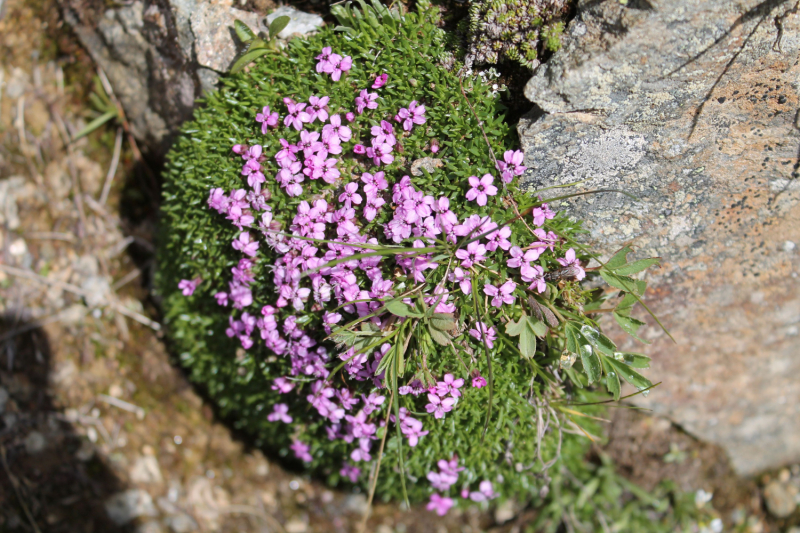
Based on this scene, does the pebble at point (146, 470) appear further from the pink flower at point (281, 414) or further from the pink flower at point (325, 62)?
the pink flower at point (325, 62)

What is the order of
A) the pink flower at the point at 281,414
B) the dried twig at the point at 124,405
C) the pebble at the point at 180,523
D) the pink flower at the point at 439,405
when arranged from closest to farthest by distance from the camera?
the pink flower at the point at 439,405
the pink flower at the point at 281,414
the pebble at the point at 180,523
the dried twig at the point at 124,405

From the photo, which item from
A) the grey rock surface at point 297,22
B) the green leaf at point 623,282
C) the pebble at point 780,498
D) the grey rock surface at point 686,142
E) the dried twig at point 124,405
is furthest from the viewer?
the pebble at point 780,498

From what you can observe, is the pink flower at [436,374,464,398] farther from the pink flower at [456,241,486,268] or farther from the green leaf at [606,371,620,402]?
the green leaf at [606,371,620,402]

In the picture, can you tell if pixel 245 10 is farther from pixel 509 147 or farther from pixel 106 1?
pixel 509 147

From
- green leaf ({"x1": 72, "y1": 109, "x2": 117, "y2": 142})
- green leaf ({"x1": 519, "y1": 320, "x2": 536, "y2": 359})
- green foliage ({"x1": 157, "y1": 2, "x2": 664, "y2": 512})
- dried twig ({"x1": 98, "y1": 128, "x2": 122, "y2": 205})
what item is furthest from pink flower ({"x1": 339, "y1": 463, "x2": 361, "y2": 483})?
green leaf ({"x1": 72, "y1": 109, "x2": 117, "y2": 142})

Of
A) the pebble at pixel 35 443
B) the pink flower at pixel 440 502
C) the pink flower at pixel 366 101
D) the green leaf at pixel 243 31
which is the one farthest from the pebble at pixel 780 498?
the pebble at pixel 35 443

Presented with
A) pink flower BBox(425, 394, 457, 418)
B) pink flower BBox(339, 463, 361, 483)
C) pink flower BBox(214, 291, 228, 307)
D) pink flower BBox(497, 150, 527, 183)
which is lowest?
pink flower BBox(339, 463, 361, 483)

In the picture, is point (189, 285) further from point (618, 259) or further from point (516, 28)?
point (618, 259)
